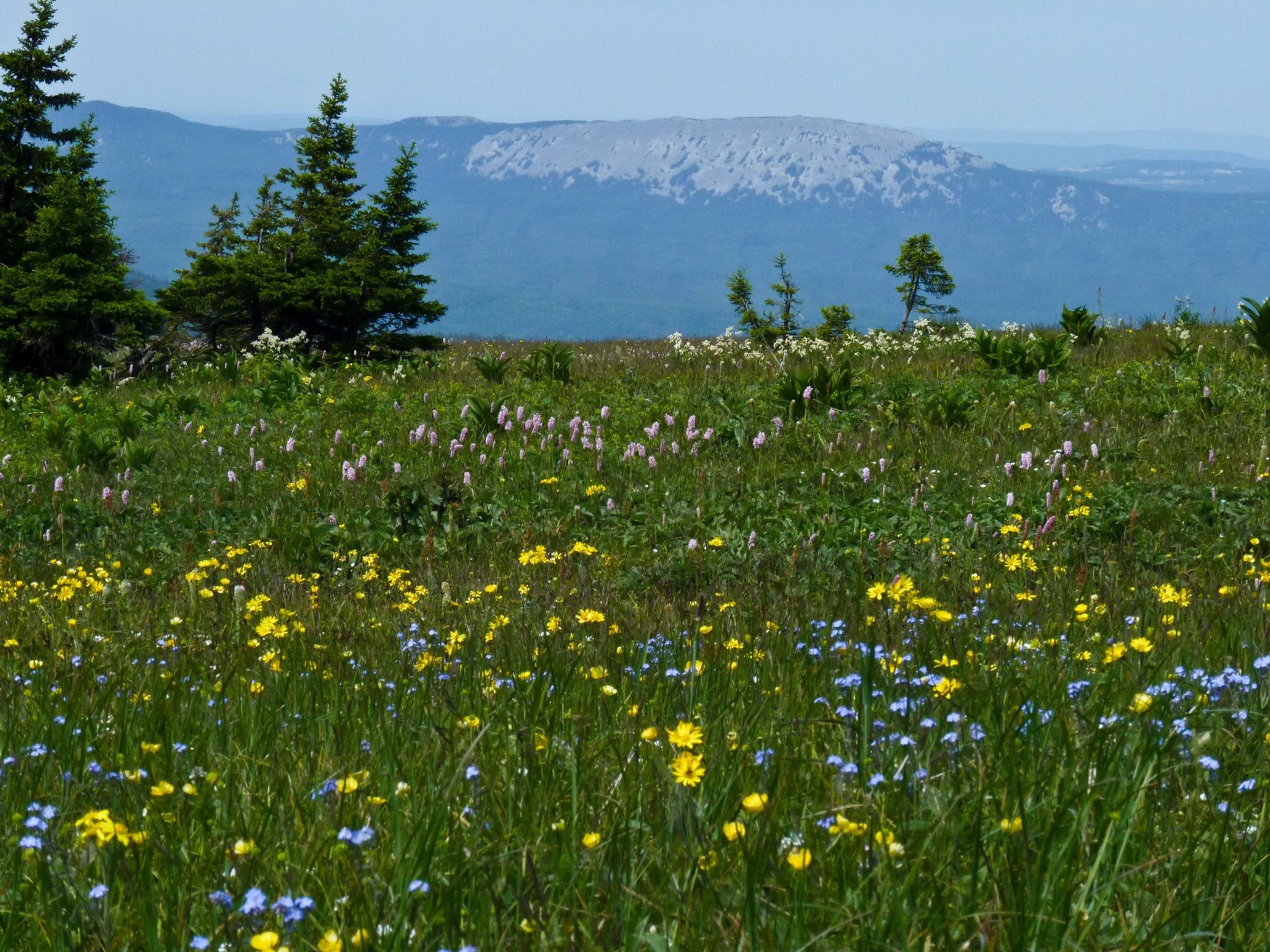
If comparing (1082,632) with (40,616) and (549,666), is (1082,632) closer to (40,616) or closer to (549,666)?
(549,666)

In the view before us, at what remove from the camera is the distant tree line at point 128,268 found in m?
19.6

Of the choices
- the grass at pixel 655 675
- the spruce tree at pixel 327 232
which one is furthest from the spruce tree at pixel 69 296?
the grass at pixel 655 675

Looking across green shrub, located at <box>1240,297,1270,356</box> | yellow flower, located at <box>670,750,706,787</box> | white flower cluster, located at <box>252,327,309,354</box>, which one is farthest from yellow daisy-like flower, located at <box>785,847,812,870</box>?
white flower cluster, located at <box>252,327,309,354</box>

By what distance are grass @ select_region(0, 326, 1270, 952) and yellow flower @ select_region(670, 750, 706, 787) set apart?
0.06ft

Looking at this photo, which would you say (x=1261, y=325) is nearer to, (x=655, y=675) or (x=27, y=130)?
(x=655, y=675)

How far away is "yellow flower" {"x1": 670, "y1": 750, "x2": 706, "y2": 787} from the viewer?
2166mm

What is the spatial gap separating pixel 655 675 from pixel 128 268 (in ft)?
68.2

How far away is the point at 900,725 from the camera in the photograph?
2805 millimetres

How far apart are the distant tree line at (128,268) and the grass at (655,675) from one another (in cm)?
870

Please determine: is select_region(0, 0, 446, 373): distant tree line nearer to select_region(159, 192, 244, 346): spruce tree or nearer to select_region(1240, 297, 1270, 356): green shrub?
select_region(159, 192, 244, 346): spruce tree

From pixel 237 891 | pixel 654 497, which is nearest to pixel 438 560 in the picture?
pixel 654 497

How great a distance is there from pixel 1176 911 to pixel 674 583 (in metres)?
5.13

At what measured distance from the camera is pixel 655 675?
3.80 meters

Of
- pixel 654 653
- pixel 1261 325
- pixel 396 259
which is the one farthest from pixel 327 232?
pixel 654 653
